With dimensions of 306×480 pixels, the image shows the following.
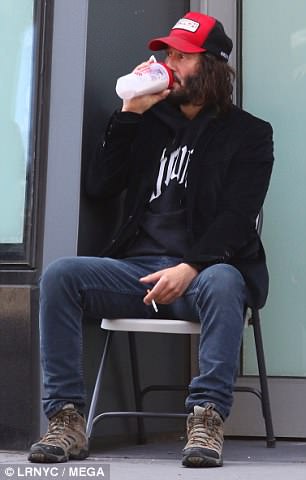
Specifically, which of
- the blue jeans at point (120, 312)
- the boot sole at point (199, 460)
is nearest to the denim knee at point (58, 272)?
the blue jeans at point (120, 312)

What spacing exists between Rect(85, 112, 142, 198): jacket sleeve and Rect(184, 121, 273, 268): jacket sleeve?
41cm

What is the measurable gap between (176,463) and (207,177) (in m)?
1.02

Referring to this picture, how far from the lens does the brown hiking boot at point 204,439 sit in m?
3.32

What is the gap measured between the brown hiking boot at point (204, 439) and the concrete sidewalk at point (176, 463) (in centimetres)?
3

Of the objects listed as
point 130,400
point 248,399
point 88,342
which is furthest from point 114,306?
point 248,399

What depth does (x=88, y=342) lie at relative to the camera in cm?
401

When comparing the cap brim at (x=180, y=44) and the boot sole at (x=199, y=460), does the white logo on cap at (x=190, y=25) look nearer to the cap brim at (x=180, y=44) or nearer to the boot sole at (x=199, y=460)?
the cap brim at (x=180, y=44)

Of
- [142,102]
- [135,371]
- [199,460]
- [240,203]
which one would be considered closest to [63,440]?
[199,460]

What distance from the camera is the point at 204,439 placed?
337 cm

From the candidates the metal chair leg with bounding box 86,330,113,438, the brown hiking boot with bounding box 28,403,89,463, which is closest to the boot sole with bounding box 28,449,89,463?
the brown hiking boot with bounding box 28,403,89,463

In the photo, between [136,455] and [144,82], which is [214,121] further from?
[136,455]

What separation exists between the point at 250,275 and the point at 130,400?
0.90 metres

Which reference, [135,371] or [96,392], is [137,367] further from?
[96,392]

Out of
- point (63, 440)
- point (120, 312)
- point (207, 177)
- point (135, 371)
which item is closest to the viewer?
point (63, 440)
